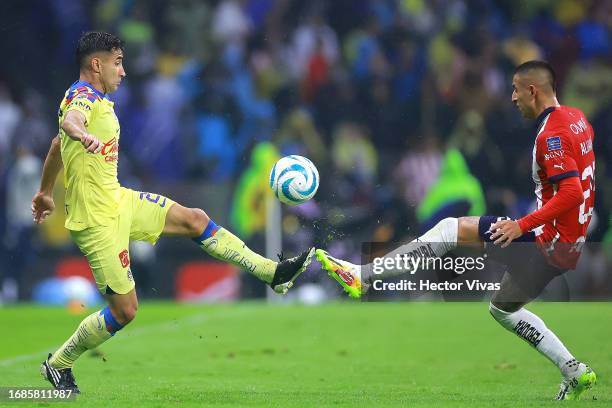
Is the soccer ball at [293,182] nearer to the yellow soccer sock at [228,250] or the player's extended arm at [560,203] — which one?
the yellow soccer sock at [228,250]

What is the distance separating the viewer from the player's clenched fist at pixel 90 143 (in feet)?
24.0

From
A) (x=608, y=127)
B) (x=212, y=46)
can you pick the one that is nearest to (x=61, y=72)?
(x=212, y=46)

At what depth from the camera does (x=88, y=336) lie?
26.9 feet

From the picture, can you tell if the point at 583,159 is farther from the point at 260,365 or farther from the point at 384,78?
the point at 384,78

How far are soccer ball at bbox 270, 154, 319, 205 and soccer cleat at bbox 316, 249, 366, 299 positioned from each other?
1.81 feet

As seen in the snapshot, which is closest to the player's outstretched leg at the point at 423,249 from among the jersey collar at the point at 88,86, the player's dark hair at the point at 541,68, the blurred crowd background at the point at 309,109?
the player's dark hair at the point at 541,68

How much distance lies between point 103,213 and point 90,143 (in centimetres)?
88

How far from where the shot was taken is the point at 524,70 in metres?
8.29

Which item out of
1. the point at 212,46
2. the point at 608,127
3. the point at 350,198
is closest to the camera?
the point at 350,198

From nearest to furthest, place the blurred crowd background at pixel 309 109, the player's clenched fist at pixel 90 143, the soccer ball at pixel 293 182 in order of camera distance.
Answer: the player's clenched fist at pixel 90 143 < the soccer ball at pixel 293 182 < the blurred crowd background at pixel 309 109

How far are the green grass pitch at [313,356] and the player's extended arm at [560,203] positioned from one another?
1190mm

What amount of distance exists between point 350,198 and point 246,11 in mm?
4763

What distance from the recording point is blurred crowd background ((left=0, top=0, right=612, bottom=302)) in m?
17.3

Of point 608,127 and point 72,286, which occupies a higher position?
point 608,127
